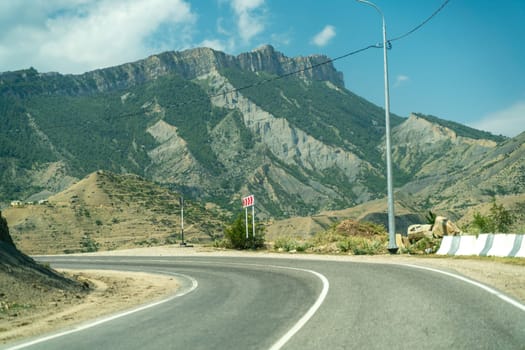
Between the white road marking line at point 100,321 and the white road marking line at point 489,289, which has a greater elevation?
the white road marking line at point 489,289

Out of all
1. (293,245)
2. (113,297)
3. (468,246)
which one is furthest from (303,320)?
(293,245)

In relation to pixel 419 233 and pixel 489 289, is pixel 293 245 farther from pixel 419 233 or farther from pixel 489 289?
pixel 489 289

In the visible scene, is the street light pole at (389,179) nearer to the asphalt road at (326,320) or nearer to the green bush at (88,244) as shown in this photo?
the asphalt road at (326,320)

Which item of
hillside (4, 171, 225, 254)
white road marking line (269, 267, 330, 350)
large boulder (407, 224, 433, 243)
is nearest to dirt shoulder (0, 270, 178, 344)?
white road marking line (269, 267, 330, 350)

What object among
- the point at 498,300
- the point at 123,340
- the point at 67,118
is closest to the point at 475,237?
the point at 498,300

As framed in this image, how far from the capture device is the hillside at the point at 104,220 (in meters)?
64.0

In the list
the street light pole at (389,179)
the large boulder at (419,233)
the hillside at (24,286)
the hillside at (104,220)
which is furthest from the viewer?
the hillside at (104,220)

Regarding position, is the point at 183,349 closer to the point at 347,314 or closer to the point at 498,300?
the point at 347,314

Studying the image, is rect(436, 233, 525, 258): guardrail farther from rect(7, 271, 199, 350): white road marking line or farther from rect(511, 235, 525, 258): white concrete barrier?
rect(7, 271, 199, 350): white road marking line

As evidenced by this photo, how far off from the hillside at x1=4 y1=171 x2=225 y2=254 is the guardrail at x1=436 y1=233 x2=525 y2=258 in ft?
154

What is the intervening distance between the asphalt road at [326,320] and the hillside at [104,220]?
175 feet

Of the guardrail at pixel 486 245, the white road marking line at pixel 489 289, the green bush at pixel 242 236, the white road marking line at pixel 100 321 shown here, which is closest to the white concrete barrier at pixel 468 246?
the guardrail at pixel 486 245

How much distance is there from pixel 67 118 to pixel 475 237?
7238 inches

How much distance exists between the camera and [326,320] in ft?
27.1
